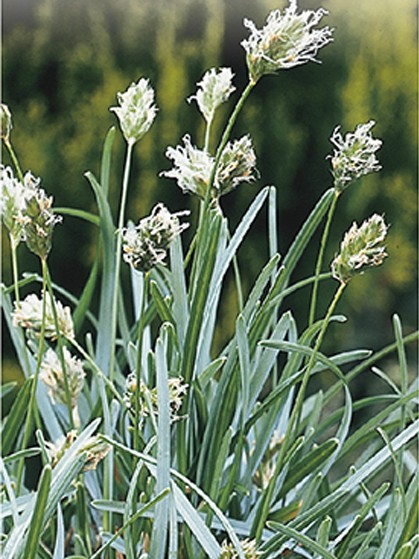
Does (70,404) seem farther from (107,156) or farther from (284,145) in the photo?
(284,145)

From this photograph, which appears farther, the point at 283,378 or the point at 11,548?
the point at 283,378

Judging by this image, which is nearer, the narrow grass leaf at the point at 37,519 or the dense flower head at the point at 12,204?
the narrow grass leaf at the point at 37,519

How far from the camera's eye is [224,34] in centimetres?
181

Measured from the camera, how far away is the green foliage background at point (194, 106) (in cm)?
171

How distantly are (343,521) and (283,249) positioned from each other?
4.03 ft

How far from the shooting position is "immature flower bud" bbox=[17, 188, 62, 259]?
1.54 feet

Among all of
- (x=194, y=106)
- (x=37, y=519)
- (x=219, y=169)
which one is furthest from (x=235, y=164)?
(x=194, y=106)

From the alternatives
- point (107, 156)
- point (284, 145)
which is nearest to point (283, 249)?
point (284, 145)

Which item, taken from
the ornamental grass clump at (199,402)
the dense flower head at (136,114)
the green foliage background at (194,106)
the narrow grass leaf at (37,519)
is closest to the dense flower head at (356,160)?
the ornamental grass clump at (199,402)

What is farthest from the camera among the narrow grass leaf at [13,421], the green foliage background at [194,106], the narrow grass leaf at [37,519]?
the green foliage background at [194,106]

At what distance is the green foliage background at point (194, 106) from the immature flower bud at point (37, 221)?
1202 mm

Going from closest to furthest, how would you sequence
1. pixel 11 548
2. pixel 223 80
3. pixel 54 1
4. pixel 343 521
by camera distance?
pixel 11 548 → pixel 223 80 → pixel 343 521 → pixel 54 1

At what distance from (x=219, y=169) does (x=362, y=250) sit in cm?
9

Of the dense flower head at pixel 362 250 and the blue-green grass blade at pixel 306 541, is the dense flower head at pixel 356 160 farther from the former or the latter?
the blue-green grass blade at pixel 306 541
